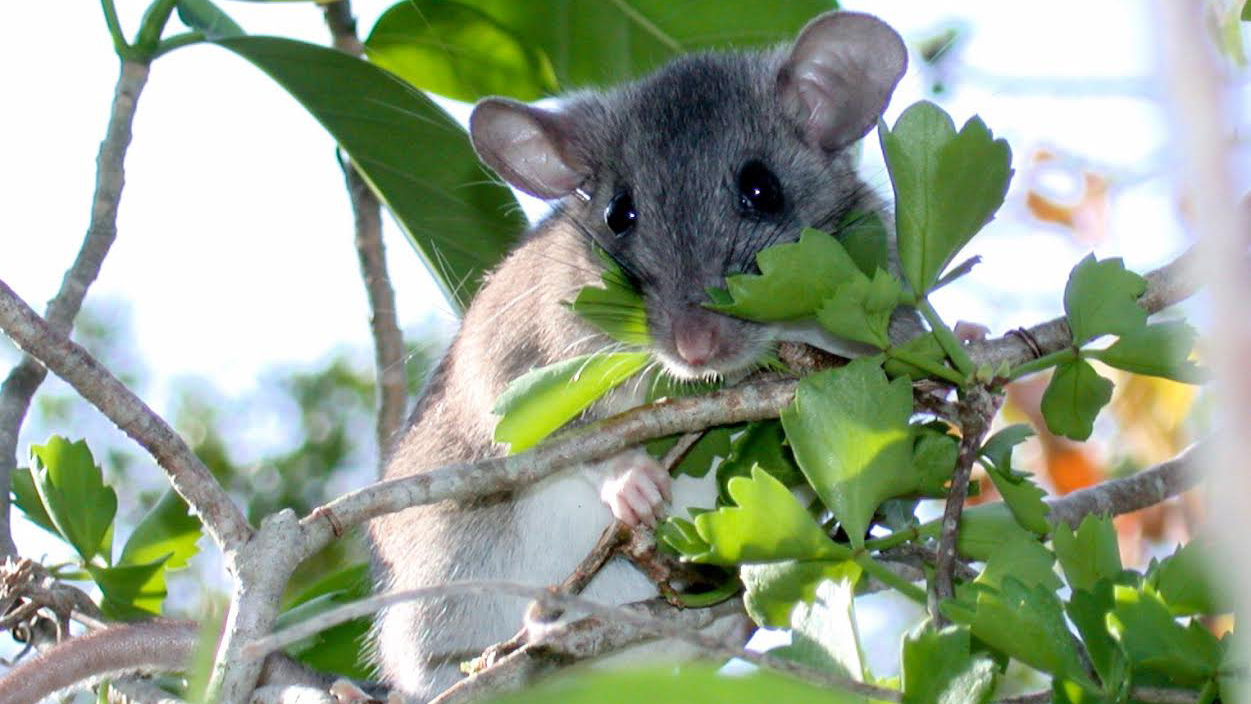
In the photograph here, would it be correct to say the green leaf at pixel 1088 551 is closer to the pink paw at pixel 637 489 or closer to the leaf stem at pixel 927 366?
the leaf stem at pixel 927 366

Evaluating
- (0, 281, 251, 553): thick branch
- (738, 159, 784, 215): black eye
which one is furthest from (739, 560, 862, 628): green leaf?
(738, 159, 784, 215): black eye

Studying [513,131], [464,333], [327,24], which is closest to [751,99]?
[513,131]

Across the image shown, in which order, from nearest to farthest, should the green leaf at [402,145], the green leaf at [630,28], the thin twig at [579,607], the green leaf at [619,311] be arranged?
the thin twig at [579,607] → the green leaf at [619,311] → the green leaf at [402,145] → the green leaf at [630,28]

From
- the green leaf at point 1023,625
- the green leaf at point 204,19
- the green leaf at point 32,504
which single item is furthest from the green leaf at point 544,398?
the green leaf at point 204,19

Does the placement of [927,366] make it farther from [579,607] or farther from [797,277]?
[579,607]

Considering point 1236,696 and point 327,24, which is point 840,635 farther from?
point 327,24

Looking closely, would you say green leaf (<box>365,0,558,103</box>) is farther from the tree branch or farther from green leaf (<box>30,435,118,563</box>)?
green leaf (<box>30,435,118,563</box>)

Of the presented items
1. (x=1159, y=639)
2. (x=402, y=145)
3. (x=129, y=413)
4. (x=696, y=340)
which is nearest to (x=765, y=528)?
(x=1159, y=639)
